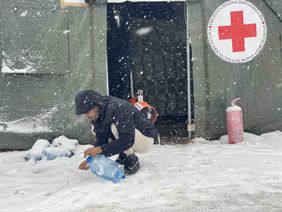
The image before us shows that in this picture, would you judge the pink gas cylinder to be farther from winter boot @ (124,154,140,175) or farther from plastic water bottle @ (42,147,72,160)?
plastic water bottle @ (42,147,72,160)

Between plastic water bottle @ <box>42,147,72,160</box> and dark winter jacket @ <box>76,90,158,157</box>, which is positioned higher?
dark winter jacket @ <box>76,90,158,157</box>

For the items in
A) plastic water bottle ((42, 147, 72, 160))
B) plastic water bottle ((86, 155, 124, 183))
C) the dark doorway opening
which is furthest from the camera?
the dark doorway opening

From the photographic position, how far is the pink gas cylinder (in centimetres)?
637

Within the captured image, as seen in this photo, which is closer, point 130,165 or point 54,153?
point 130,165

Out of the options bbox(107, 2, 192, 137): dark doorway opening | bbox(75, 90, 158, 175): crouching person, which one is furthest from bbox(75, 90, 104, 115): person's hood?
bbox(107, 2, 192, 137): dark doorway opening

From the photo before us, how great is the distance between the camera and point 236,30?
21.8ft

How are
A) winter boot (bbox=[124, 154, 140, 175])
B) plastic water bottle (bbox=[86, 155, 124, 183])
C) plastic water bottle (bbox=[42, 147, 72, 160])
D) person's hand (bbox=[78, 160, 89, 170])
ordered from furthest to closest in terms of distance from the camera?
plastic water bottle (bbox=[42, 147, 72, 160])
winter boot (bbox=[124, 154, 140, 175])
person's hand (bbox=[78, 160, 89, 170])
plastic water bottle (bbox=[86, 155, 124, 183])

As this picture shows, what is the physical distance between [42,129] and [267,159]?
3257 mm

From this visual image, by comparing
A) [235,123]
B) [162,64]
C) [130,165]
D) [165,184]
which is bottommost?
[165,184]

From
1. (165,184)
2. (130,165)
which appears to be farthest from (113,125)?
(165,184)

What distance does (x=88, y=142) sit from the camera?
6641 mm

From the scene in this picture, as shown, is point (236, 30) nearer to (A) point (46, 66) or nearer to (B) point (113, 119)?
(A) point (46, 66)

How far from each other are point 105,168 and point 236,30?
3.41m

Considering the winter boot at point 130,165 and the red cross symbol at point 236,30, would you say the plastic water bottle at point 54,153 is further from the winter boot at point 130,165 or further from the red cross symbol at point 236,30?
the red cross symbol at point 236,30
